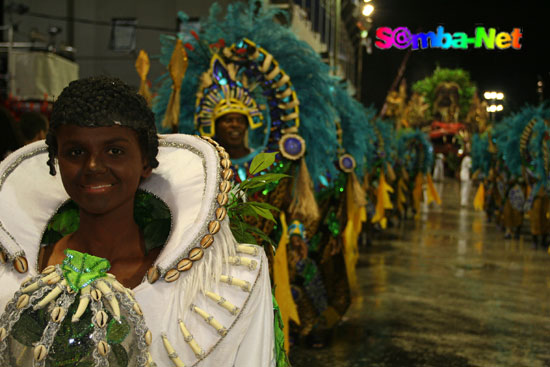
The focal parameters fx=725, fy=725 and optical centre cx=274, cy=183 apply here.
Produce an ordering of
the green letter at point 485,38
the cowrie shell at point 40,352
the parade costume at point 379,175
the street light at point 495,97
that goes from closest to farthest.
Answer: the cowrie shell at point 40,352 → the green letter at point 485,38 → the parade costume at point 379,175 → the street light at point 495,97

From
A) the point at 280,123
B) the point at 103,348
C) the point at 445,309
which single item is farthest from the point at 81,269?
the point at 445,309

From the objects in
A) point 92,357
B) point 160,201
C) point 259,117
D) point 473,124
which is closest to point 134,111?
point 160,201

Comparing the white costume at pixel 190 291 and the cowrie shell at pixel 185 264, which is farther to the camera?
the cowrie shell at pixel 185 264

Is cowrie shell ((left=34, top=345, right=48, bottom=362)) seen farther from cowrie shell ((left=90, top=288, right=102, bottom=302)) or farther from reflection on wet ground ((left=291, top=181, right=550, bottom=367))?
reflection on wet ground ((left=291, top=181, right=550, bottom=367))

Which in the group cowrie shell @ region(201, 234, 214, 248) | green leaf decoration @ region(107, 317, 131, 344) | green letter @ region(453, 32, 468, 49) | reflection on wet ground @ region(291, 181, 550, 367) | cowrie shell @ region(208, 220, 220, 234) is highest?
green letter @ region(453, 32, 468, 49)

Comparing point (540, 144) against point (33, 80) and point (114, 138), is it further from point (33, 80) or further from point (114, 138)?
point (114, 138)

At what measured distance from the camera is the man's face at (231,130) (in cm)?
452

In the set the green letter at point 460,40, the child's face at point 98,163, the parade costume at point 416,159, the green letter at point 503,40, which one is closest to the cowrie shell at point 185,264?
the child's face at point 98,163

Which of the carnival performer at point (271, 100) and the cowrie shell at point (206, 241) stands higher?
the carnival performer at point (271, 100)

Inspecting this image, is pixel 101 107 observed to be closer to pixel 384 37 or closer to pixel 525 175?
pixel 384 37

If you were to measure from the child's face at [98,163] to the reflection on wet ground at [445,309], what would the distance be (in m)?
3.62

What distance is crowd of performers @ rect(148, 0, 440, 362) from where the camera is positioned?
4.46m

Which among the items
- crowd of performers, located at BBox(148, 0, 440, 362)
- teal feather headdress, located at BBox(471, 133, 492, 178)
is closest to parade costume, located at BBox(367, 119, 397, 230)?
teal feather headdress, located at BBox(471, 133, 492, 178)

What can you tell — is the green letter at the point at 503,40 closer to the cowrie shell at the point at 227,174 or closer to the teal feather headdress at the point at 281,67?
the teal feather headdress at the point at 281,67
